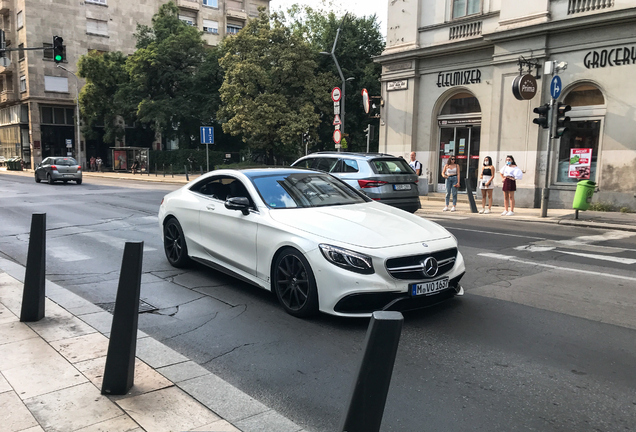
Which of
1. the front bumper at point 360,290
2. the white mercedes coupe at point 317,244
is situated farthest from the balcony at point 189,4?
the front bumper at point 360,290

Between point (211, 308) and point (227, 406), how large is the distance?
234cm

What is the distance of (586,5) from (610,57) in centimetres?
188

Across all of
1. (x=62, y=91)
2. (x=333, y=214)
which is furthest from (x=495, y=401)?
(x=62, y=91)

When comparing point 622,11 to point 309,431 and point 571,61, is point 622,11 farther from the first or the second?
point 309,431

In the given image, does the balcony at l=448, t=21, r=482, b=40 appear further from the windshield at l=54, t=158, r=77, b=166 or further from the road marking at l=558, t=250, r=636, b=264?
the windshield at l=54, t=158, r=77, b=166

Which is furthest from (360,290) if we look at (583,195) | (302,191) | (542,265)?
(583,195)

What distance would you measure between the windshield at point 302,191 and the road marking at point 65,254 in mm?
3858

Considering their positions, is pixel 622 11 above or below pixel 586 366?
above

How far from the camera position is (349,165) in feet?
41.4

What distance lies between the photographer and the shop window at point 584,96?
1667 cm

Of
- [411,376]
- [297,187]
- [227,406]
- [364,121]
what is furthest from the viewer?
[364,121]

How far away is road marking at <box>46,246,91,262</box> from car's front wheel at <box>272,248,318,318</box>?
445 centimetres

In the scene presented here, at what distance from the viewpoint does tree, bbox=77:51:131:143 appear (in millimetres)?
46781

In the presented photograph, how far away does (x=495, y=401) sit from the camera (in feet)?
11.6
